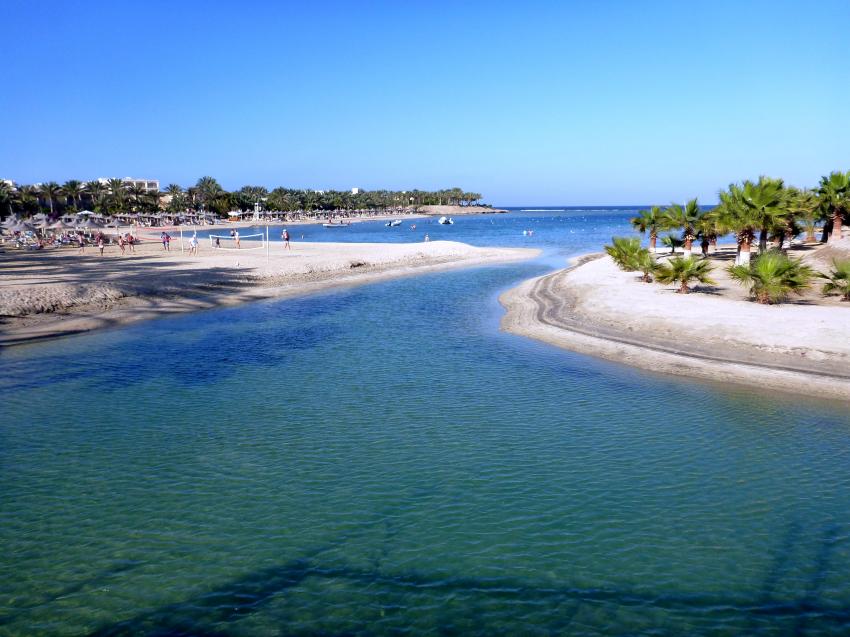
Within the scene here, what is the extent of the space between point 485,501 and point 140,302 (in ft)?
82.6

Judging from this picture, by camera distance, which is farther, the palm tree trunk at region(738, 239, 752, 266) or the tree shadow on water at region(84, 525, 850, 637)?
the palm tree trunk at region(738, 239, 752, 266)

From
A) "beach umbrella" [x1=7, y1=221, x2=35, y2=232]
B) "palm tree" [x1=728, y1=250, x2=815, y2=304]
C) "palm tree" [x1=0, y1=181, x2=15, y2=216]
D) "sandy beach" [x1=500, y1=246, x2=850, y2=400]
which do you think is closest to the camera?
"sandy beach" [x1=500, y1=246, x2=850, y2=400]

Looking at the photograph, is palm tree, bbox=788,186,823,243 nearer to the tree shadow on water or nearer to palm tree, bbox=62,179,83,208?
the tree shadow on water

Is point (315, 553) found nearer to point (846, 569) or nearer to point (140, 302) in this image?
point (846, 569)

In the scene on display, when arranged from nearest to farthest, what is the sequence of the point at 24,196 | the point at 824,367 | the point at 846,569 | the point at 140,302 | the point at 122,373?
the point at 846,569, the point at 824,367, the point at 122,373, the point at 140,302, the point at 24,196

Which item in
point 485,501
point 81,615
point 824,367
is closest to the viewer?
point 81,615

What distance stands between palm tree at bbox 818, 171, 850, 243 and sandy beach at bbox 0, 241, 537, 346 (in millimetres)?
27650

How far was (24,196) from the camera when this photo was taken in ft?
313

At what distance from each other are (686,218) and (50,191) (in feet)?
348

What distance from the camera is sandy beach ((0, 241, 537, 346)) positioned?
26314 millimetres

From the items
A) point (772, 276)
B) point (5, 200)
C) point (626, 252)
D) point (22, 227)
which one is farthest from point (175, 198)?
point (772, 276)

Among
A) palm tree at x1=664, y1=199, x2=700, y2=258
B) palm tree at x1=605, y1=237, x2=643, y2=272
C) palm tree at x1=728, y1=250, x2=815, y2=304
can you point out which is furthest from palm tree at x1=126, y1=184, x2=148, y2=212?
palm tree at x1=728, y1=250, x2=815, y2=304

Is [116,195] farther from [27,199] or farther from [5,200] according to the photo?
[5,200]

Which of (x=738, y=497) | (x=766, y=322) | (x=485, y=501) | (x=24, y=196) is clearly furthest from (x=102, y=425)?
(x=24, y=196)
